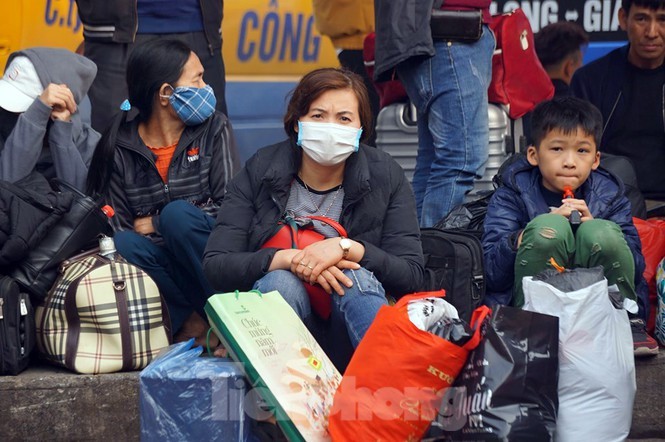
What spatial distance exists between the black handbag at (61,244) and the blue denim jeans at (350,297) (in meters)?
0.76

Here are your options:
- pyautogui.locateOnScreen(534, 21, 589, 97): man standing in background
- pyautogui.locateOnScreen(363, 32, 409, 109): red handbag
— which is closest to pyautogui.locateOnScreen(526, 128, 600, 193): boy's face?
pyautogui.locateOnScreen(363, 32, 409, 109): red handbag

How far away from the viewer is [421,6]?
503cm

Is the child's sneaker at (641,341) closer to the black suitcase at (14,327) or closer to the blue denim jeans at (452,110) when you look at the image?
the blue denim jeans at (452,110)

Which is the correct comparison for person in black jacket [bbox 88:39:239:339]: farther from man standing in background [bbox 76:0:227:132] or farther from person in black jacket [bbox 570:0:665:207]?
person in black jacket [bbox 570:0:665:207]

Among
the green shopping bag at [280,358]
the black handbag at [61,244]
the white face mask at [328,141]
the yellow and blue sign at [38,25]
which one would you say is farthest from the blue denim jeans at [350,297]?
the yellow and blue sign at [38,25]

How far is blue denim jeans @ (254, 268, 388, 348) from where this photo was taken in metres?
3.96

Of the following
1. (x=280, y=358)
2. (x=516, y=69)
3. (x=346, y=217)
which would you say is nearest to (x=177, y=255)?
(x=346, y=217)

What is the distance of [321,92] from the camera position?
14.1 feet

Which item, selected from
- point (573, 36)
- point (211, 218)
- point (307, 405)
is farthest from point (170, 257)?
point (573, 36)

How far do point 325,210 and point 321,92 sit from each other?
1.35 ft

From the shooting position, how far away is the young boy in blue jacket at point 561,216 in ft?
14.0

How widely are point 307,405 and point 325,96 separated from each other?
1.17m

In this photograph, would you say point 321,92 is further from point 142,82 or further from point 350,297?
point 142,82

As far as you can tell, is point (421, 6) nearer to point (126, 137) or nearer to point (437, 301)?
point (126, 137)
